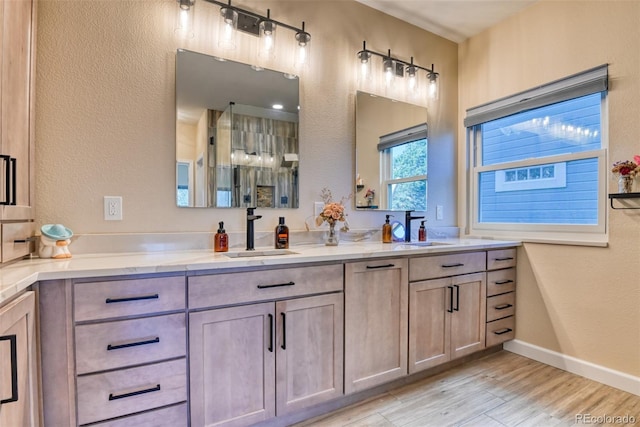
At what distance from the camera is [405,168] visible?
2.69 m

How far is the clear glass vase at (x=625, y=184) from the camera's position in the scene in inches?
76.2

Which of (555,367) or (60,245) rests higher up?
(60,245)

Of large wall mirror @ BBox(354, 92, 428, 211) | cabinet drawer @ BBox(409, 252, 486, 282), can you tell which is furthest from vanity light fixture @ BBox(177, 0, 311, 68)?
cabinet drawer @ BBox(409, 252, 486, 282)

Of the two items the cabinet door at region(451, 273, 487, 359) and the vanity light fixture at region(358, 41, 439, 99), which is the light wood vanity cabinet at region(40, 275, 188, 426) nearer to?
the cabinet door at region(451, 273, 487, 359)

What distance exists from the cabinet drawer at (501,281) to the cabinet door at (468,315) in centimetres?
7

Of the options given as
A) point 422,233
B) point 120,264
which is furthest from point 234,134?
point 422,233

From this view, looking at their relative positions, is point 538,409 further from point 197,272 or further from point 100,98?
point 100,98

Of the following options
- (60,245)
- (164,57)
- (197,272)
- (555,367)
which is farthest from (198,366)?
(555,367)

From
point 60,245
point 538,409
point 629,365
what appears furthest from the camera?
point 629,365

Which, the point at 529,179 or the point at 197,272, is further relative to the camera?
the point at 529,179

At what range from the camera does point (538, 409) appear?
1807 millimetres

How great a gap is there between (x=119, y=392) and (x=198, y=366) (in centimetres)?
29

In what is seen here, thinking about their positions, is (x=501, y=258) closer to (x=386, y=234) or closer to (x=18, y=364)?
(x=386, y=234)

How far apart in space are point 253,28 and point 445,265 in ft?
6.35
